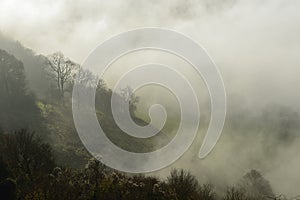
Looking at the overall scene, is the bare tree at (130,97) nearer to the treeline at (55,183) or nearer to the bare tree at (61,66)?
the bare tree at (61,66)

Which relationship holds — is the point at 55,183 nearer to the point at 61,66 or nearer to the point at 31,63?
the point at 61,66

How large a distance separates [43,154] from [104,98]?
281 feet

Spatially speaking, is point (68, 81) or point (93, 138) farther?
point (68, 81)

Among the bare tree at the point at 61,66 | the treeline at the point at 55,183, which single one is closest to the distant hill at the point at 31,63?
the bare tree at the point at 61,66

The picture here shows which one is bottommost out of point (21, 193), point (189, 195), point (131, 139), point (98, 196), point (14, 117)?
point (21, 193)

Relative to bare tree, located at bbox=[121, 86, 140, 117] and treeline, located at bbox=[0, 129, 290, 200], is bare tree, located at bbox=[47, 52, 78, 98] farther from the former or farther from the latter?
treeline, located at bbox=[0, 129, 290, 200]

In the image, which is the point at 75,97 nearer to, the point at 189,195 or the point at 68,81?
the point at 68,81

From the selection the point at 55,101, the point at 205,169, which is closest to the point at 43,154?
the point at 55,101

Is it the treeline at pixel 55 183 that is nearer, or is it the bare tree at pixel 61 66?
the treeline at pixel 55 183

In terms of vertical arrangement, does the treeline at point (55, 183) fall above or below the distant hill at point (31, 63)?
below

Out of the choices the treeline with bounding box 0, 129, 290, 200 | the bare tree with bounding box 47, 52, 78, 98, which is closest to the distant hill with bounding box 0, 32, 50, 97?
the bare tree with bounding box 47, 52, 78, 98

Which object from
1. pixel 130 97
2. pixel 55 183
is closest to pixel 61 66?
pixel 130 97

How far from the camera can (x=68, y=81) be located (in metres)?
138

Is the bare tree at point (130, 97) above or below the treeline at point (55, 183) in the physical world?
above
